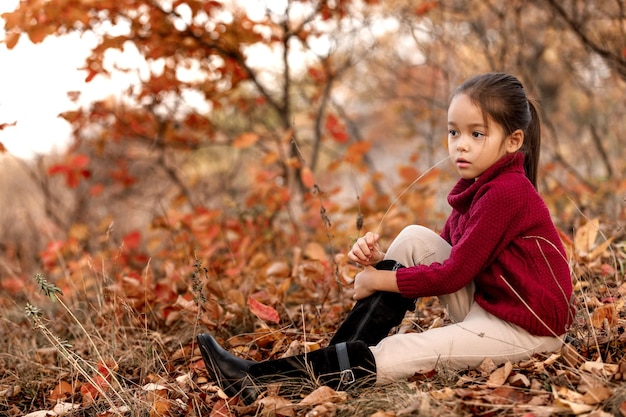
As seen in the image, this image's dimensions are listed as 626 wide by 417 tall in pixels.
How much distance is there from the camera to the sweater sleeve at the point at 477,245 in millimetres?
1979

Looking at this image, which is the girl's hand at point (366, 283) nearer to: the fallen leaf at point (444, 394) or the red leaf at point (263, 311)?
the fallen leaf at point (444, 394)

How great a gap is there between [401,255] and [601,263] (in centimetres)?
155

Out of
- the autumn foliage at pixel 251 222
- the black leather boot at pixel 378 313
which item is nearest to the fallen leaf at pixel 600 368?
the autumn foliage at pixel 251 222

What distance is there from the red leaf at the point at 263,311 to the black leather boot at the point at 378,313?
0.51 meters

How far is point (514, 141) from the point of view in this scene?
2.11 metres

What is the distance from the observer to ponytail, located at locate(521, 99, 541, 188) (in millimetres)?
2178

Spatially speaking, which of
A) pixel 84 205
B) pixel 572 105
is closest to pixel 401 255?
pixel 84 205

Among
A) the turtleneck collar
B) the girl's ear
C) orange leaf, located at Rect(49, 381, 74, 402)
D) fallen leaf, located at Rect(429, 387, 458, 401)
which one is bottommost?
orange leaf, located at Rect(49, 381, 74, 402)

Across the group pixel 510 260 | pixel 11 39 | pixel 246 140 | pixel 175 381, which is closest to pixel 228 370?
pixel 175 381

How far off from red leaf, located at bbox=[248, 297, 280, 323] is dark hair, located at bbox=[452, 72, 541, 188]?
1.15m

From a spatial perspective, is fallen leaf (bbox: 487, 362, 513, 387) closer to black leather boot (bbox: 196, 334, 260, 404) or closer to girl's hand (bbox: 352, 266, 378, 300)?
girl's hand (bbox: 352, 266, 378, 300)

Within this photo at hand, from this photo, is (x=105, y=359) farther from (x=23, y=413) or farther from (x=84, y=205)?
(x=84, y=205)

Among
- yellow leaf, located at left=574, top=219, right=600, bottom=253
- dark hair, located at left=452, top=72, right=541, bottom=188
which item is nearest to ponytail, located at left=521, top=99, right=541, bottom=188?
dark hair, located at left=452, top=72, right=541, bottom=188

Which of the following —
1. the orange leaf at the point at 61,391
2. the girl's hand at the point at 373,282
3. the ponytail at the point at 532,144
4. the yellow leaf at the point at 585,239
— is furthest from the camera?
the yellow leaf at the point at 585,239
